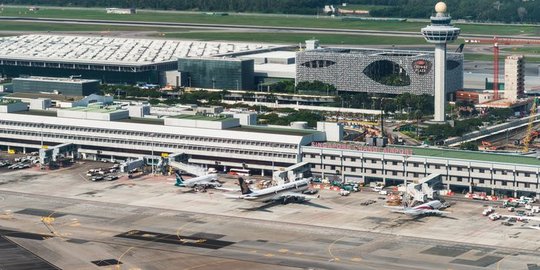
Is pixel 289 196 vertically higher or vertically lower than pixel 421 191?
lower

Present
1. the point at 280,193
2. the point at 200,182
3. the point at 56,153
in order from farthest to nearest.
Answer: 1. the point at 56,153
2. the point at 200,182
3. the point at 280,193

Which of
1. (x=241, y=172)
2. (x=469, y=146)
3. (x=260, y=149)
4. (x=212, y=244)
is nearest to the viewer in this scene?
(x=212, y=244)

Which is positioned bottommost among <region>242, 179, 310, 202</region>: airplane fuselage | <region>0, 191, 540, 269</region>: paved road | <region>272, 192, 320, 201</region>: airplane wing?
<region>0, 191, 540, 269</region>: paved road

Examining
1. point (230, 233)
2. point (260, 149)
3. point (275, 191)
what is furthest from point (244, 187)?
point (260, 149)

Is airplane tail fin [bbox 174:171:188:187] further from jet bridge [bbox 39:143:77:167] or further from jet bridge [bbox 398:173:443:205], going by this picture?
jet bridge [bbox 398:173:443:205]

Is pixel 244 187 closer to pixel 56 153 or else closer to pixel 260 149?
pixel 260 149

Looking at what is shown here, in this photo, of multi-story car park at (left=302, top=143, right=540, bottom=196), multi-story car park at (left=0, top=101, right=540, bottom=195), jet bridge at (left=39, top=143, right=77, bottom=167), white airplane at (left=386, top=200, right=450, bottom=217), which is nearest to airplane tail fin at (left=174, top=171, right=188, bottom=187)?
multi-story car park at (left=0, top=101, right=540, bottom=195)

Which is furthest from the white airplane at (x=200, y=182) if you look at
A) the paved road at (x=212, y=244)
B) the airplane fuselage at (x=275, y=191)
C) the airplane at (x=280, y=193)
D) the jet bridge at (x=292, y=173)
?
the airplane fuselage at (x=275, y=191)
